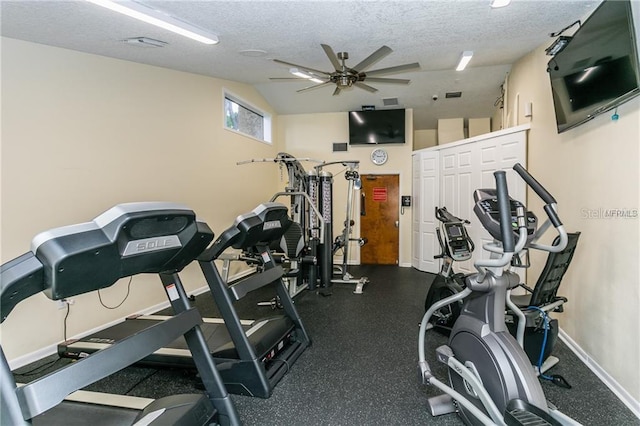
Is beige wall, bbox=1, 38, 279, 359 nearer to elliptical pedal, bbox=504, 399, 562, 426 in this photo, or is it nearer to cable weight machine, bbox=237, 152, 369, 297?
cable weight machine, bbox=237, 152, 369, 297

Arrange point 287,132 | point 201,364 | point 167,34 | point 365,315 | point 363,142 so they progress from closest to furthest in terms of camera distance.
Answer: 1. point 201,364
2. point 167,34
3. point 365,315
4. point 363,142
5. point 287,132

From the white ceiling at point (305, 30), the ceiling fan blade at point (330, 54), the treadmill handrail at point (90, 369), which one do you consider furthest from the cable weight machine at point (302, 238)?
the treadmill handrail at point (90, 369)

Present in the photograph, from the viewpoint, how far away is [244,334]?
2311 mm

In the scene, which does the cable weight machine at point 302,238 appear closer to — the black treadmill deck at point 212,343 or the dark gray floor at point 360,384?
the dark gray floor at point 360,384

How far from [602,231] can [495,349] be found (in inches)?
66.7

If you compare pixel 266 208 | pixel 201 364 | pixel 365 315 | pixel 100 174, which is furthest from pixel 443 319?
pixel 100 174

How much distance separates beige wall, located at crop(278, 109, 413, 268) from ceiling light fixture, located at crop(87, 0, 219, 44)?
13.9 ft

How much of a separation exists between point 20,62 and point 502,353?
4367 mm

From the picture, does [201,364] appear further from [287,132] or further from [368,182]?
[287,132]

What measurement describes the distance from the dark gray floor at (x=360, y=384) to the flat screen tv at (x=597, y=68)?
2113 mm

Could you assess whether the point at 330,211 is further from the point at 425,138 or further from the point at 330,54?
the point at 425,138

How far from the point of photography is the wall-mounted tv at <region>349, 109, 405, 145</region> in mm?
6867

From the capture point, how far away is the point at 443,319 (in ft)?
10.8

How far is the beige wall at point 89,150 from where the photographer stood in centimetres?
282
